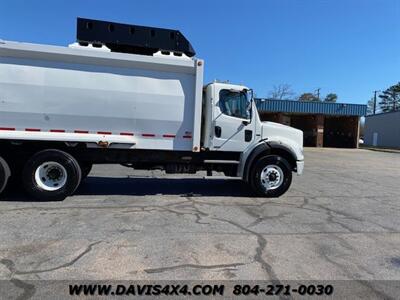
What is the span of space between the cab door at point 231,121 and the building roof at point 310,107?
34750 millimetres

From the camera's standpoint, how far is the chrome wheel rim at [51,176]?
8.85m

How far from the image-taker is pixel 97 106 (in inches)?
356

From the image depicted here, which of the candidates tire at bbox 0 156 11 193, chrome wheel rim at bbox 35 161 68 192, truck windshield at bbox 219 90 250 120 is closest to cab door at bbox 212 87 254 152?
truck windshield at bbox 219 90 250 120

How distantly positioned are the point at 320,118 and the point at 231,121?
40.4 m

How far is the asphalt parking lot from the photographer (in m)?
5.04

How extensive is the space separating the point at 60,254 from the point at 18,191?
5.08m

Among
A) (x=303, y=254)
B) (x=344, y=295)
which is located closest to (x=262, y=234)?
(x=303, y=254)

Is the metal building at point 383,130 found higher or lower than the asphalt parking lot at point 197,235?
higher

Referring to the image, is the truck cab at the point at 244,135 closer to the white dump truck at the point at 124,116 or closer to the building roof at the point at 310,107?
the white dump truck at the point at 124,116

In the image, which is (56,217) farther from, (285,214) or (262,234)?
(285,214)

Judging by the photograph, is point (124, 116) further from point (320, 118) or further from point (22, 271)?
point (320, 118)

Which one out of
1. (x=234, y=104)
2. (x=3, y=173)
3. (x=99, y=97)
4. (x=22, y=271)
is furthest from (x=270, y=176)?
(x=22, y=271)

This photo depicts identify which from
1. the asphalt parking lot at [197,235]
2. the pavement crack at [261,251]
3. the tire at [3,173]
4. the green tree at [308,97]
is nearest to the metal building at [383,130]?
the green tree at [308,97]

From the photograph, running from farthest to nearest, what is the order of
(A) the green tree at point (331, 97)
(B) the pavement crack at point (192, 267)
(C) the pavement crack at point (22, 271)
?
(A) the green tree at point (331, 97) → (B) the pavement crack at point (192, 267) → (C) the pavement crack at point (22, 271)
